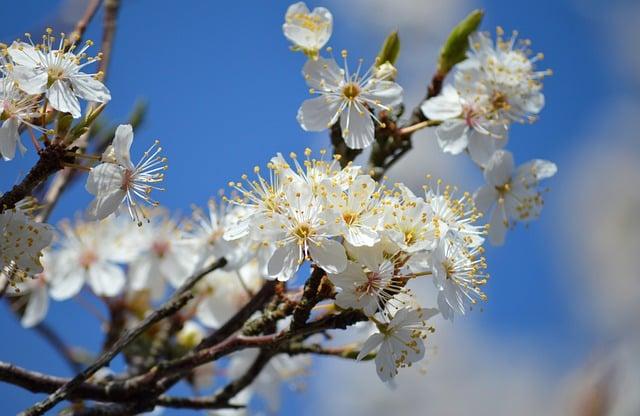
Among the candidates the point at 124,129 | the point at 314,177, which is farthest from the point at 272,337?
the point at 124,129

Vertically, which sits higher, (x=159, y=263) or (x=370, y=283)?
(x=159, y=263)

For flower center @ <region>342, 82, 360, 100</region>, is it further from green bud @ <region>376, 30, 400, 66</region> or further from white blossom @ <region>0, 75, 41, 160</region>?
white blossom @ <region>0, 75, 41, 160</region>

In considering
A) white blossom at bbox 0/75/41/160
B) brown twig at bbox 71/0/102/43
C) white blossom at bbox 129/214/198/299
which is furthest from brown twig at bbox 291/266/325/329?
white blossom at bbox 129/214/198/299

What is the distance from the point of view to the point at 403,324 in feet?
5.00

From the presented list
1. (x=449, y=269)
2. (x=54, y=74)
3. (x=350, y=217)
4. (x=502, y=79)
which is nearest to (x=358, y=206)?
(x=350, y=217)

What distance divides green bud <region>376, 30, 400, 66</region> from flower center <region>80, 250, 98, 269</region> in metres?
1.35

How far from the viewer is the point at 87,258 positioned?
105 inches

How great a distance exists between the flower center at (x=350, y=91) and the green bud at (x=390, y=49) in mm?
79

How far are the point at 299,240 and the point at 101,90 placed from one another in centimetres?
50

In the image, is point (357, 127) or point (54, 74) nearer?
point (54, 74)

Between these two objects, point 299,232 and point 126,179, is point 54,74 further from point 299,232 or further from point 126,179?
point 299,232

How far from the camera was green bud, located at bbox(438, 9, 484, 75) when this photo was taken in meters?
2.01

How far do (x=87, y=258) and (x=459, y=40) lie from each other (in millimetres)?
1470

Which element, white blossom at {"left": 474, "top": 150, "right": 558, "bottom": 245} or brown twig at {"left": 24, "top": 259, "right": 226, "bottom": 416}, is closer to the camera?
brown twig at {"left": 24, "top": 259, "right": 226, "bottom": 416}
